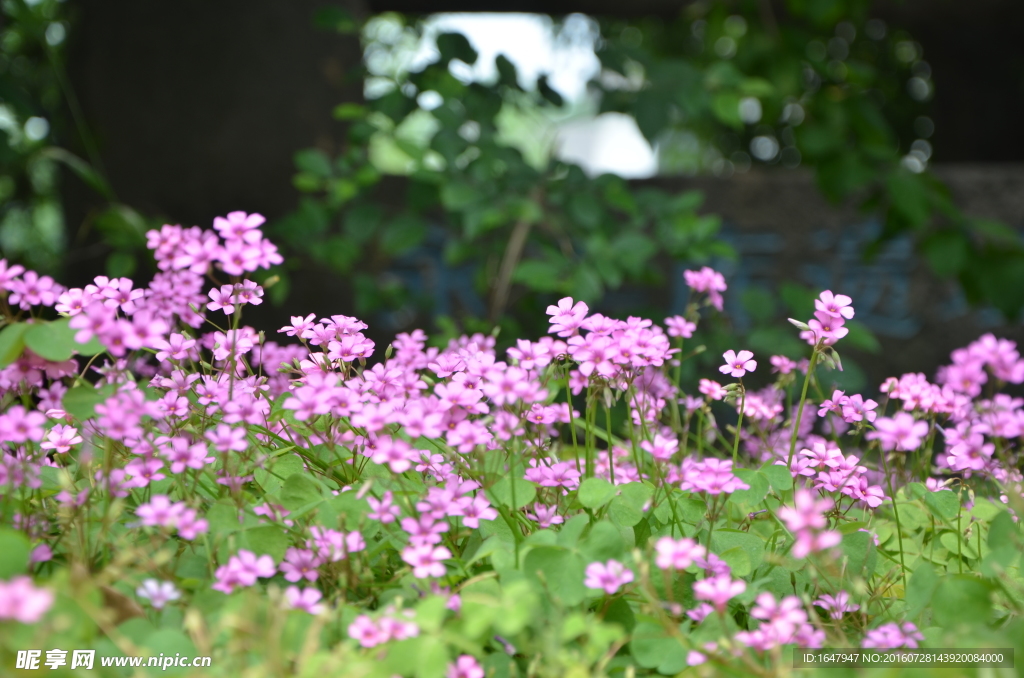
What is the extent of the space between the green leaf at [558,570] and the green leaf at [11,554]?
431mm

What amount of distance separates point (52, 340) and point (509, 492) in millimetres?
494

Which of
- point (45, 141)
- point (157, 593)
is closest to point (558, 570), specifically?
point (157, 593)

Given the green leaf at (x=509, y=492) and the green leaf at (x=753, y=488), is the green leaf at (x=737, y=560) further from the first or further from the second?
the green leaf at (x=509, y=492)

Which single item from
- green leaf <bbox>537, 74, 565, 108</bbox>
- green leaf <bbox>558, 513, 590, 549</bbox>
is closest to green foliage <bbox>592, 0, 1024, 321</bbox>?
green leaf <bbox>537, 74, 565, 108</bbox>

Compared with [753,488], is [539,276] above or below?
above

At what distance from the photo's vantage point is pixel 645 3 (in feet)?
11.6

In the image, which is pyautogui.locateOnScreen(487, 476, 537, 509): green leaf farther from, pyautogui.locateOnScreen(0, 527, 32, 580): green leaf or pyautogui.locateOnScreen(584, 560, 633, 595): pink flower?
pyautogui.locateOnScreen(0, 527, 32, 580): green leaf

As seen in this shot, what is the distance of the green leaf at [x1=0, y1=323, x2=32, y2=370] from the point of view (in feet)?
2.43

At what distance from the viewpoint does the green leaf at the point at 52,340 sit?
752 millimetres

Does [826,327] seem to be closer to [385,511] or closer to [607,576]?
[607,576]

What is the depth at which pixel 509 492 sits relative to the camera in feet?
2.85

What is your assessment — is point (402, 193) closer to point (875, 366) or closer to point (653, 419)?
point (875, 366)

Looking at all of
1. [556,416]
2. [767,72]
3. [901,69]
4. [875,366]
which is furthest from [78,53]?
[901,69]

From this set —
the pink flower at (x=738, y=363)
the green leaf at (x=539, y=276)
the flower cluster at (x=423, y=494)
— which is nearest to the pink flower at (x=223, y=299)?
the flower cluster at (x=423, y=494)
